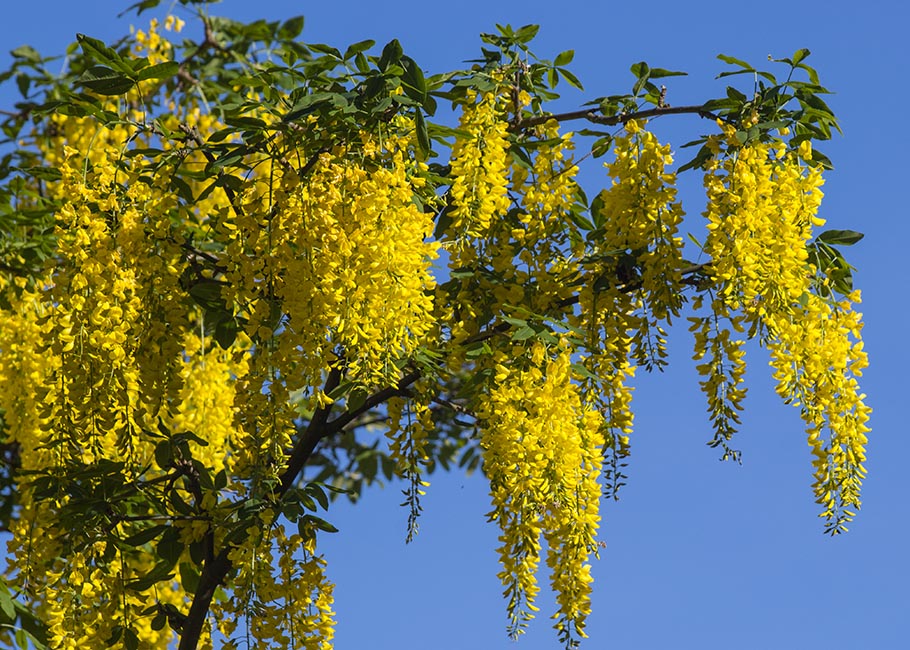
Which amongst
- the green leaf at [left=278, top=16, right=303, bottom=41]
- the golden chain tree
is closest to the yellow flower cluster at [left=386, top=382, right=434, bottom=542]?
the golden chain tree

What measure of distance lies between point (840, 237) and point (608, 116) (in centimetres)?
79

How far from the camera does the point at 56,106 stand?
12.6ft

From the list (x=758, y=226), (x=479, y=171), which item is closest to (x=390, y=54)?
(x=479, y=171)

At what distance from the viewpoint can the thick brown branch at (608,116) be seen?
380 cm

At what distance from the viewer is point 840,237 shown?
3854 mm

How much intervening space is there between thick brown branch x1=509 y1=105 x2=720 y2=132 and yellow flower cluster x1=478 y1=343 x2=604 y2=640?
0.73m

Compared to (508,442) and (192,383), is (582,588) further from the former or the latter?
(192,383)

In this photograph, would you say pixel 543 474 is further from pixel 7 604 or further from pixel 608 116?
pixel 7 604

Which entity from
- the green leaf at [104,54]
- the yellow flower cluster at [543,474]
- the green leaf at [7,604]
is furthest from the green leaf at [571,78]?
the green leaf at [7,604]

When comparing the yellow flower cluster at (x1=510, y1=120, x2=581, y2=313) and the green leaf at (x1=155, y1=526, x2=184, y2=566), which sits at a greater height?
the yellow flower cluster at (x1=510, y1=120, x2=581, y2=313)

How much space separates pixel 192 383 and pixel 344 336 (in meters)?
1.79

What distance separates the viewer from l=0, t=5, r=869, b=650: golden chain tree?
11.5 ft

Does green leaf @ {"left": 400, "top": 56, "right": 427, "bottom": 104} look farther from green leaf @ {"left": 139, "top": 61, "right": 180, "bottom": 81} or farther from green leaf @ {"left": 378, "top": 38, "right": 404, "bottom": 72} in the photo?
green leaf @ {"left": 139, "top": 61, "right": 180, "bottom": 81}

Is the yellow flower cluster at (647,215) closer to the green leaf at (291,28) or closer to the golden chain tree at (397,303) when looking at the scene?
the golden chain tree at (397,303)
